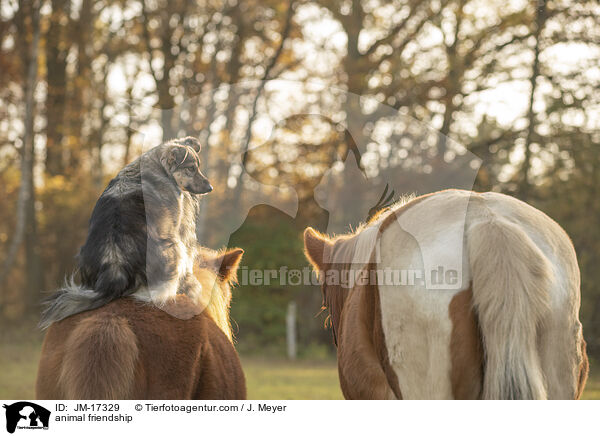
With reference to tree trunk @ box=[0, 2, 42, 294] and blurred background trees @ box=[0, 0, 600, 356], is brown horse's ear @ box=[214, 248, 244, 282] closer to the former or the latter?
blurred background trees @ box=[0, 0, 600, 356]

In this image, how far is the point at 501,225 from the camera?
2146mm

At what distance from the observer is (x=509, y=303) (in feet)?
6.82

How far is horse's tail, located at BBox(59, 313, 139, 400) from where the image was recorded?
2.28 meters

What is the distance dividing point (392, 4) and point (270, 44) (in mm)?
3117

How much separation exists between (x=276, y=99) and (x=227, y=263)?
325 cm

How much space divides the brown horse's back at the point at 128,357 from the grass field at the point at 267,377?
155 inches

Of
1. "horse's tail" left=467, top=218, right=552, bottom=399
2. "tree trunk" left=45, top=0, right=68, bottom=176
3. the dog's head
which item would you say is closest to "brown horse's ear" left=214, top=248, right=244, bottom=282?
the dog's head

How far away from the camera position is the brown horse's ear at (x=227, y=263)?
3186 mm

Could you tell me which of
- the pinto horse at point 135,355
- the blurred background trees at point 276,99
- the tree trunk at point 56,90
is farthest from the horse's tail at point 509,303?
the tree trunk at point 56,90

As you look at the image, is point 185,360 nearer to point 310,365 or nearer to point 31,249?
point 310,365

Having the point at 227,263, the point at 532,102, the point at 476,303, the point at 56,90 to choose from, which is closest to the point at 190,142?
the point at 227,263

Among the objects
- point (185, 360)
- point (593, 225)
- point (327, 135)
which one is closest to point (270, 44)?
point (593, 225)

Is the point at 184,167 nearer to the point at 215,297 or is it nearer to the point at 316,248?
the point at 215,297
